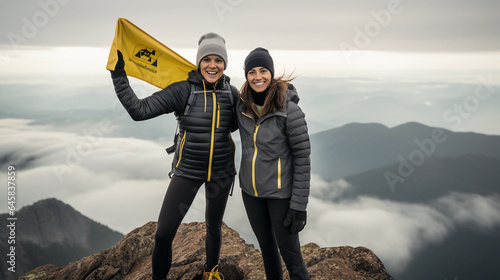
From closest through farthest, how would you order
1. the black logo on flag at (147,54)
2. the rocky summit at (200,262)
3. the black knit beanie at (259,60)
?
the black knit beanie at (259,60) → the black logo on flag at (147,54) → the rocky summit at (200,262)

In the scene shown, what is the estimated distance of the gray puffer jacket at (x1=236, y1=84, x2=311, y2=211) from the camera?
4.38 meters

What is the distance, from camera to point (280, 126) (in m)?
4.44

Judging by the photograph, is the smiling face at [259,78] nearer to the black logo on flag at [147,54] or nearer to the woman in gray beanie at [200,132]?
the woman in gray beanie at [200,132]

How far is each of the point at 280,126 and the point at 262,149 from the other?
0.40 metres

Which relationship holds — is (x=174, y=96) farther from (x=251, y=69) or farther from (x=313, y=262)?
(x=313, y=262)

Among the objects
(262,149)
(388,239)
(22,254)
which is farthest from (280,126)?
(388,239)

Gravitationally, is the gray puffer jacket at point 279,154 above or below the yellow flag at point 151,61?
below

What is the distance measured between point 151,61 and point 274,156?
2.97 metres

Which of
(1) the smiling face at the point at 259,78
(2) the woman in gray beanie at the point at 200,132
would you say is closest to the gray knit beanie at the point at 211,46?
(2) the woman in gray beanie at the point at 200,132

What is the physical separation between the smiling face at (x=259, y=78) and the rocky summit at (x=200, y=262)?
3.99 metres

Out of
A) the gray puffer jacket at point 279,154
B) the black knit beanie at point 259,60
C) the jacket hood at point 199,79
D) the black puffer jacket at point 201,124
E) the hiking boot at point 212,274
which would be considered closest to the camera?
the gray puffer jacket at point 279,154

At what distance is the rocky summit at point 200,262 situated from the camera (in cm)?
664

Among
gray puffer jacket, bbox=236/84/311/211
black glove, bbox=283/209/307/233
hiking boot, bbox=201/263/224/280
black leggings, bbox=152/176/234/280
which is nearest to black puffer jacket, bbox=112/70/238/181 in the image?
black leggings, bbox=152/176/234/280

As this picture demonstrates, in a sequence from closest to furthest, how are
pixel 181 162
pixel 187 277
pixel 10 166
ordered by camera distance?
pixel 181 162
pixel 187 277
pixel 10 166
